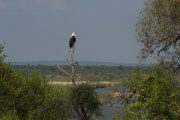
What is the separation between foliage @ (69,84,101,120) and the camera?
55.0 ft

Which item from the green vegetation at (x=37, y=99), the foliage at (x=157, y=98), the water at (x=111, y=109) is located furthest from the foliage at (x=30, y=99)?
the foliage at (x=157, y=98)

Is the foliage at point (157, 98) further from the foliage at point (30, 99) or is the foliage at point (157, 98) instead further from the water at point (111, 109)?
the foliage at point (30, 99)

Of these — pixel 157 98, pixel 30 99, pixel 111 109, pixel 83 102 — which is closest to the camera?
pixel 157 98

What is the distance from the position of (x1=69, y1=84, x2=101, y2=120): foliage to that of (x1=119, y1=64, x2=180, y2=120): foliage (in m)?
4.98

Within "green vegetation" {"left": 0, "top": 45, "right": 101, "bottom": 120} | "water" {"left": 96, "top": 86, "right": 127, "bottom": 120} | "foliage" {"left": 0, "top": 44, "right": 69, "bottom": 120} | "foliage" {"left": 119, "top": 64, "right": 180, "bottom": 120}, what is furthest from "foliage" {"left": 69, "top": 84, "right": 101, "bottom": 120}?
"foliage" {"left": 119, "top": 64, "right": 180, "bottom": 120}

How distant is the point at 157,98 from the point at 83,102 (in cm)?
646

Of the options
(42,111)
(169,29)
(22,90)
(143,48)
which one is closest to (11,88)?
(22,90)

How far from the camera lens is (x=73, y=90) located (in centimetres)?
1711

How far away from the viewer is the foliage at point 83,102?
16.8 metres

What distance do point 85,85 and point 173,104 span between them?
6.65 meters

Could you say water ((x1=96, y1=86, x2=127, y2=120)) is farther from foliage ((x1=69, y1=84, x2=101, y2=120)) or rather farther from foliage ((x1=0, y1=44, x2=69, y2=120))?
foliage ((x1=0, y1=44, x2=69, y2=120))

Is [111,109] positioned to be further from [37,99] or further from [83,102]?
[37,99]

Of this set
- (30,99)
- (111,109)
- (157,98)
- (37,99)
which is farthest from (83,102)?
(111,109)

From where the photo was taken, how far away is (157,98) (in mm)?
10758
